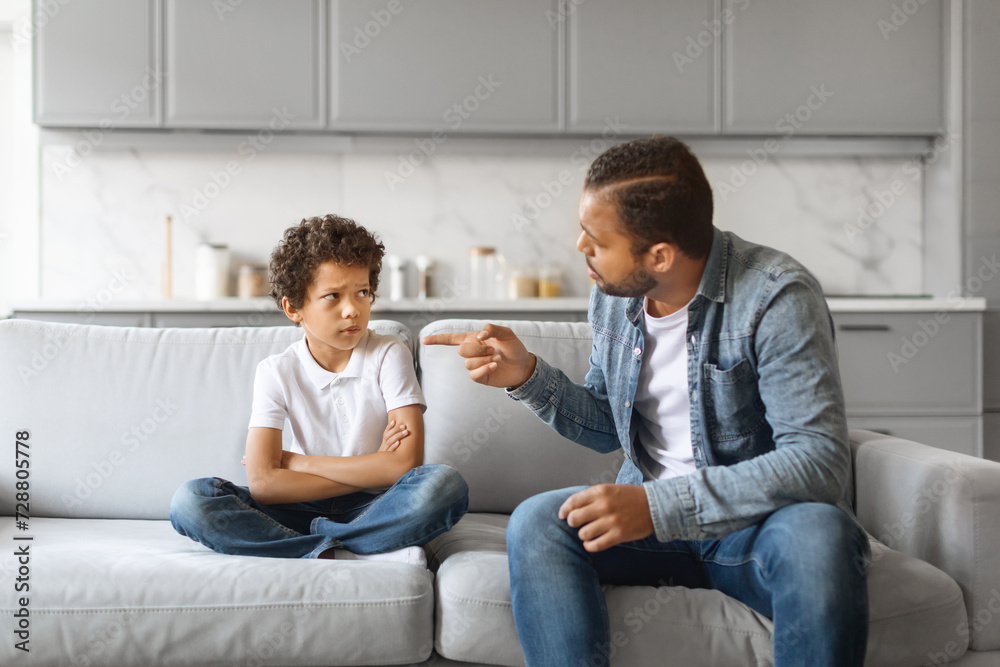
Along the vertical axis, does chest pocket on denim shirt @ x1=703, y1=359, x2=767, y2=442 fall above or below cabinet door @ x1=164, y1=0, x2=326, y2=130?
below

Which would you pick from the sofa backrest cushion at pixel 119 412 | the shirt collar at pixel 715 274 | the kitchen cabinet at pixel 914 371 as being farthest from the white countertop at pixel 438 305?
the shirt collar at pixel 715 274

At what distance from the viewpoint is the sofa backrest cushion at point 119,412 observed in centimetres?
154

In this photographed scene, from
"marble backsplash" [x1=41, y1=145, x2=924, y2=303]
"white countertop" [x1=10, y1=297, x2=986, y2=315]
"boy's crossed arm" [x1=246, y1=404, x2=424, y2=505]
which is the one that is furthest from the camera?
"marble backsplash" [x1=41, y1=145, x2=924, y2=303]

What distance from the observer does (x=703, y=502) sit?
0.95 meters

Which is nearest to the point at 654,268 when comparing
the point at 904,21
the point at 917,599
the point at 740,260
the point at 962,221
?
the point at 740,260

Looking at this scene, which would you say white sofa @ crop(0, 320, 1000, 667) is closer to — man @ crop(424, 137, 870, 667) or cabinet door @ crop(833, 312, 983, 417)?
man @ crop(424, 137, 870, 667)

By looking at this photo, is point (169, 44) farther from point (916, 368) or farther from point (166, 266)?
point (916, 368)

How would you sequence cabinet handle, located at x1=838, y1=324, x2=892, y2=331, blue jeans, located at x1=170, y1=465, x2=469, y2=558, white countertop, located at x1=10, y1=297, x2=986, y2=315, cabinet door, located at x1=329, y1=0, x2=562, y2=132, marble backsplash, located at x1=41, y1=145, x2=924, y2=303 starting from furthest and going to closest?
1. marble backsplash, located at x1=41, y1=145, x2=924, y2=303
2. cabinet door, located at x1=329, y1=0, x2=562, y2=132
3. cabinet handle, located at x1=838, y1=324, x2=892, y2=331
4. white countertop, located at x1=10, y1=297, x2=986, y2=315
5. blue jeans, located at x1=170, y1=465, x2=469, y2=558

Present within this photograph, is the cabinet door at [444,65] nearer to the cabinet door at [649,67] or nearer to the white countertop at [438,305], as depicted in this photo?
the cabinet door at [649,67]

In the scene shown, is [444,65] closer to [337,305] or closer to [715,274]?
[337,305]

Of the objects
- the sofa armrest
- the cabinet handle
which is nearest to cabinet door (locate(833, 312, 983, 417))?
the cabinet handle

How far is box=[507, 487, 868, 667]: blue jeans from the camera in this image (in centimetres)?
90

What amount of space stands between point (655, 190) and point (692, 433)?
0.37m

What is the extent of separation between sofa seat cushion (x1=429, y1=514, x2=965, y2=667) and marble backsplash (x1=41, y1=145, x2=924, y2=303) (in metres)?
2.30
